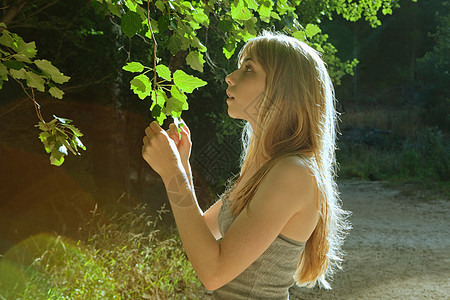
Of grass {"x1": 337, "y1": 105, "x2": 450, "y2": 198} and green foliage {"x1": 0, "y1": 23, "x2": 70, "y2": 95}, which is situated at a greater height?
green foliage {"x1": 0, "y1": 23, "x2": 70, "y2": 95}

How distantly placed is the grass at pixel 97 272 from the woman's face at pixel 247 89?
8.51 feet

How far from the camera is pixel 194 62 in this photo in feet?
5.92

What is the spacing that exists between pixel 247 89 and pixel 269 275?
585 millimetres

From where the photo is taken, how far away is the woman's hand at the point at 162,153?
159 centimetres

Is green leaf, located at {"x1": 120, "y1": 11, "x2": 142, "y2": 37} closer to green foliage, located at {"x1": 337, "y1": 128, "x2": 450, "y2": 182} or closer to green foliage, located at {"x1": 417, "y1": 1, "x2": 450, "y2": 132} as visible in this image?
green foliage, located at {"x1": 337, "y1": 128, "x2": 450, "y2": 182}

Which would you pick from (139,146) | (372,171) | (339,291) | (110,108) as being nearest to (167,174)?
(339,291)

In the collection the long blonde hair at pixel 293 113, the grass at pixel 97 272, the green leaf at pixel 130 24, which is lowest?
the grass at pixel 97 272

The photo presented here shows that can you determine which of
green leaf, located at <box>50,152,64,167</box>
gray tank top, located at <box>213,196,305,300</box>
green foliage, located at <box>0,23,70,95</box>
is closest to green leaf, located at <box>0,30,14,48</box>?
green foliage, located at <box>0,23,70,95</box>

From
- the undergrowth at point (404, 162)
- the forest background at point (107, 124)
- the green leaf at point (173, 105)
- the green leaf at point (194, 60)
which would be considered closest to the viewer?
the green leaf at point (173, 105)

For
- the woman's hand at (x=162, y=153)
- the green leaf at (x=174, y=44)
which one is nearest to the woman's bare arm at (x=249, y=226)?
the woman's hand at (x=162, y=153)

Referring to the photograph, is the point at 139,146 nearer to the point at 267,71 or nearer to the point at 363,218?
the point at 363,218

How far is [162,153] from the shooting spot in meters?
1.59

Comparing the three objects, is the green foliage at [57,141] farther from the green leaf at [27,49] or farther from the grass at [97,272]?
the grass at [97,272]

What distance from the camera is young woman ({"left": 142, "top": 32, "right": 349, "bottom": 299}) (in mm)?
1446
